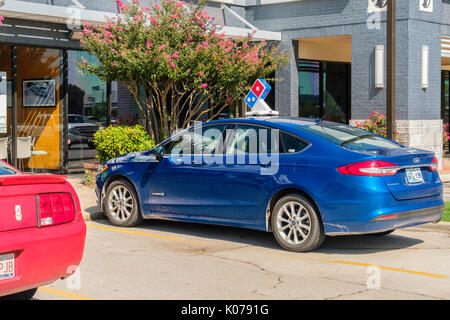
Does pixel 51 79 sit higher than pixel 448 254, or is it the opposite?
pixel 51 79

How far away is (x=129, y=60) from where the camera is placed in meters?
13.6

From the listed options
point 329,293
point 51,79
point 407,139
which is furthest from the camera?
point 407,139

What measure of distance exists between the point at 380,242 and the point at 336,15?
1144cm

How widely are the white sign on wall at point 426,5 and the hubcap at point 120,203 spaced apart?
37.7 ft

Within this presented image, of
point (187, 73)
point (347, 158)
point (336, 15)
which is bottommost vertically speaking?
point (347, 158)

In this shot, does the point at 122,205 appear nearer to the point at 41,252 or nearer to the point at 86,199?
the point at 86,199

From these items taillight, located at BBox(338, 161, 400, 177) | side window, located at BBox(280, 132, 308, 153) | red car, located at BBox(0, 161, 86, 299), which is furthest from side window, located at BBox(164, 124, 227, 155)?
red car, located at BBox(0, 161, 86, 299)

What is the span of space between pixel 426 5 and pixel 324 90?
451 cm

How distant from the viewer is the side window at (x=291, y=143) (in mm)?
8266

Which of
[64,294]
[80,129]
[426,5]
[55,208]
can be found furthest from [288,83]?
[55,208]

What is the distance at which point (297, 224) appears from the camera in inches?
319
